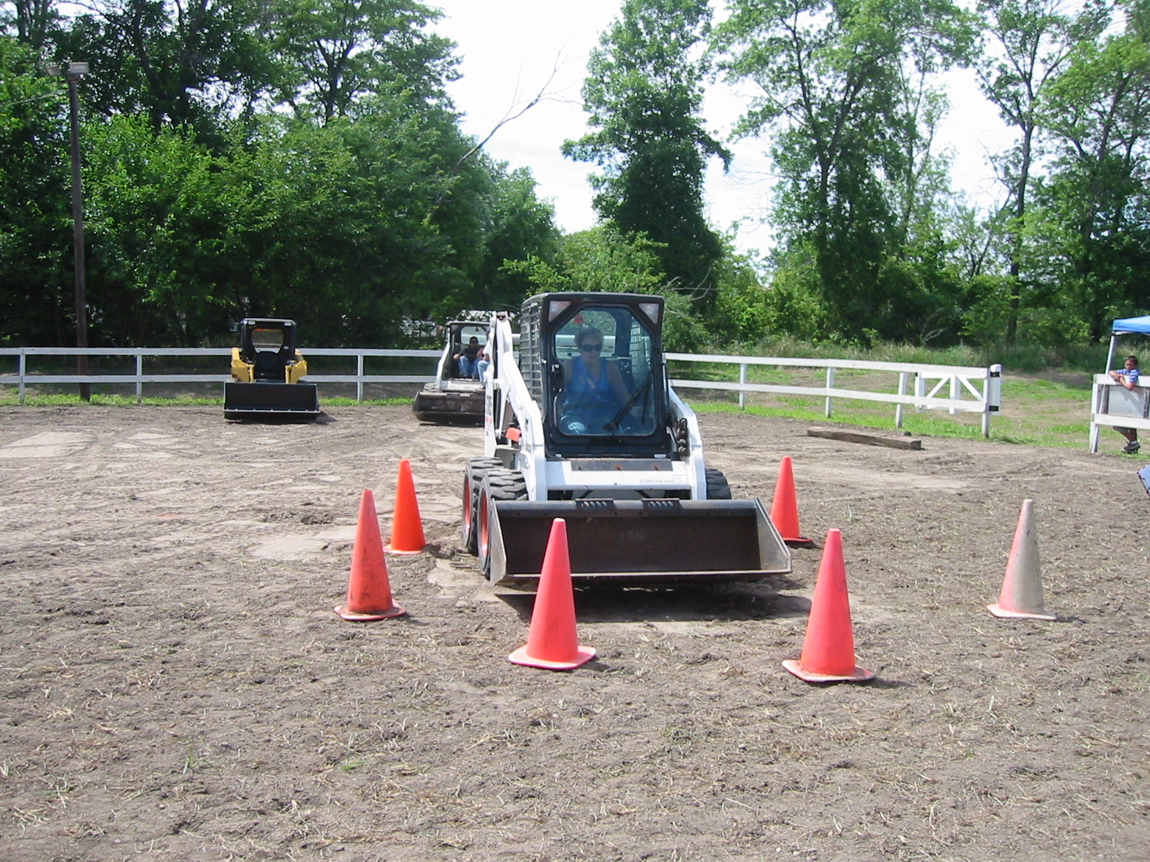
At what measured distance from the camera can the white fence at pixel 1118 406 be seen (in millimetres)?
16484

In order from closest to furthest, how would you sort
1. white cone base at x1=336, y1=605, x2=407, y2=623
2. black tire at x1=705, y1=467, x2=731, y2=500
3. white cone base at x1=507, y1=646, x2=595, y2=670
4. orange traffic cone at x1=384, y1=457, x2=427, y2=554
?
white cone base at x1=507, y1=646, x2=595, y2=670, white cone base at x1=336, y1=605, x2=407, y2=623, black tire at x1=705, y1=467, x2=731, y2=500, orange traffic cone at x1=384, y1=457, x2=427, y2=554

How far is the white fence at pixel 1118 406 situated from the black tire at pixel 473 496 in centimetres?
1157

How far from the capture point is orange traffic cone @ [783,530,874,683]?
585 cm

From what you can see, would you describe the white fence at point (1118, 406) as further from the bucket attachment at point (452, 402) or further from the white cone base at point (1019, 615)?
the white cone base at point (1019, 615)

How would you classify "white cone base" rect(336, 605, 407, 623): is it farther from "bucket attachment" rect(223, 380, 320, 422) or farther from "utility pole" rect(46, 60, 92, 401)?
"utility pole" rect(46, 60, 92, 401)

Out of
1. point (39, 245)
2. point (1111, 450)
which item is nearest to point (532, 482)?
point (1111, 450)

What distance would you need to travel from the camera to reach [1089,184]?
38875 mm

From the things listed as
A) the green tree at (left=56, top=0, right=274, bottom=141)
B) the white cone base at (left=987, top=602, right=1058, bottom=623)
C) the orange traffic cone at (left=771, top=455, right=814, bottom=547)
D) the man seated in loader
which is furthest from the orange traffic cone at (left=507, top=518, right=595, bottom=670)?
the green tree at (left=56, top=0, right=274, bottom=141)

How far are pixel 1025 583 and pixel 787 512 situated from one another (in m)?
2.54

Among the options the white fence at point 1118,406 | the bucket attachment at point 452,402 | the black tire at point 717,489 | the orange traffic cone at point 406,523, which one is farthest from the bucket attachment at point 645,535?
the bucket attachment at point 452,402

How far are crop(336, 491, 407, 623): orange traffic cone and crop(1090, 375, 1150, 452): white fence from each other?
13.4 metres

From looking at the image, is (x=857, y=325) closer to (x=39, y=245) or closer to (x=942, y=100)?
(x=942, y=100)

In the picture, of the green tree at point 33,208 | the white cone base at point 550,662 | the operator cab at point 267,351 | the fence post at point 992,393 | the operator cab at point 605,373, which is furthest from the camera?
the green tree at point 33,208

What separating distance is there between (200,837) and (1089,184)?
136 ft
